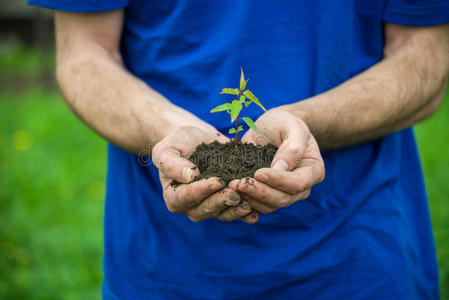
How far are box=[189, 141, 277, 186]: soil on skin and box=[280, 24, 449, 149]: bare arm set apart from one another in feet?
0.77

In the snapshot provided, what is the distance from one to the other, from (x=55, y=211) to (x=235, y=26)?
3768 mm

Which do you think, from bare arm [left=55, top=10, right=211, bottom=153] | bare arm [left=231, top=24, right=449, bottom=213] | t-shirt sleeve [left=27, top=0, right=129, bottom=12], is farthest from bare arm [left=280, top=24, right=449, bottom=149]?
t-shirt sleeve [left=27, top=0, right=129, bottom=12]

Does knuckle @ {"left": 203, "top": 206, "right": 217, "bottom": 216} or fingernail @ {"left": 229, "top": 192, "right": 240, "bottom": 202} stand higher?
fingernail @ {"left": 229, "top": 192, "right": 240, "bottom": 202}

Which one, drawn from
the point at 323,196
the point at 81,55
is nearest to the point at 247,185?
the point at 323,196

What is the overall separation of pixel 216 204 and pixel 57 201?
4038 millimetres

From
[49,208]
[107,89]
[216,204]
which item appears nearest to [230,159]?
[216,204]

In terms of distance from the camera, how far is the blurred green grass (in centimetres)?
376

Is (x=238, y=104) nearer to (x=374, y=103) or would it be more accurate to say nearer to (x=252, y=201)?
(x=252, y=201)

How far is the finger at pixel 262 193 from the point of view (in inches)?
57.9

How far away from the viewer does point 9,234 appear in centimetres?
416

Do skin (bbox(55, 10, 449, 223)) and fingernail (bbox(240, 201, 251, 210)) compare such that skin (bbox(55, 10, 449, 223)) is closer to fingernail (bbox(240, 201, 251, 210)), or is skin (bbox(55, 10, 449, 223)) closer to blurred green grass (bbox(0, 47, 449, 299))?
fingernail (bbox(240, 201, 251, 210))

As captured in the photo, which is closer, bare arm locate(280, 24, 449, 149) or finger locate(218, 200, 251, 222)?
finger locate(218, 200, 251, 222)

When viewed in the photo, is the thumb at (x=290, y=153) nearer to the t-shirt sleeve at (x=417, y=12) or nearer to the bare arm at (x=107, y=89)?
the bare arm at (x=107, y=89)

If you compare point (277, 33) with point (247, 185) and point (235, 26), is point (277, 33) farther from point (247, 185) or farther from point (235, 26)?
point (247, 185)
